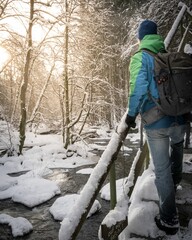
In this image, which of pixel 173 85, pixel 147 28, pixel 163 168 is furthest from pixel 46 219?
pixel 147 28

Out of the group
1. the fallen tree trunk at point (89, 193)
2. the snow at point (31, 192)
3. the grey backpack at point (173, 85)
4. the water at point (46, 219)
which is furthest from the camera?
the snow at point (31, 192)

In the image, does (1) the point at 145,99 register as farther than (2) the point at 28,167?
No

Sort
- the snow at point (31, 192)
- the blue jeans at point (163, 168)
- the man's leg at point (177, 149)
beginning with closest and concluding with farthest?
the blue jeans at point (163, 168)
the man's leg at point (177, 149)
the snow at point (31, 192)

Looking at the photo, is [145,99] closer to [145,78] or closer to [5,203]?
[145,78]

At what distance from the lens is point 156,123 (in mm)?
2459

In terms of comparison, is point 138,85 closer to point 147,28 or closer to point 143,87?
point 143,87

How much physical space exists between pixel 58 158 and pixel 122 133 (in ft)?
29.1

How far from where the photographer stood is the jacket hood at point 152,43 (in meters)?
2.54

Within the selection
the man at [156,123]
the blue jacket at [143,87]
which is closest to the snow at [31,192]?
the man at [156,123]

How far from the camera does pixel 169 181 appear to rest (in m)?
2.51

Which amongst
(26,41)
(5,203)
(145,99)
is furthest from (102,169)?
(26,41)

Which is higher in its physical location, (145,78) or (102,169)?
(145,78)

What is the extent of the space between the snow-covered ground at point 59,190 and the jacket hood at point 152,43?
1416 millimetres

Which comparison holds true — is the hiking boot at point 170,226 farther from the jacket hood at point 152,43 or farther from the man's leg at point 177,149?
the jacket hood at point 152,43
